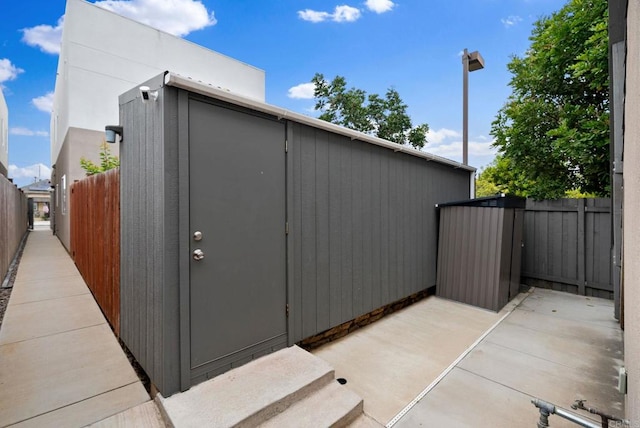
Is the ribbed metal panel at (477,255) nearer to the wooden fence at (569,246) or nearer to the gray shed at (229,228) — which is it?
the wooden fence at (569,246)

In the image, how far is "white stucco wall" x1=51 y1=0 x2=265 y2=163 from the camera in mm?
7953

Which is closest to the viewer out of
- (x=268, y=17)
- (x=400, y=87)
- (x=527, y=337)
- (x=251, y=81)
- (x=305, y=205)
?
(x=305, y=205)

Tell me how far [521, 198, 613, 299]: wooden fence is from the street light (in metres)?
1.63

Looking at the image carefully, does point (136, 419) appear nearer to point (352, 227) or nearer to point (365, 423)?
point (365, 423)

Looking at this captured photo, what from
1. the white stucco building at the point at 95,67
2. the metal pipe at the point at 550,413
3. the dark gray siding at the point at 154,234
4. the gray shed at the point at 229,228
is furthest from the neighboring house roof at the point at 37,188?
the metal pipe at the point at 550,413

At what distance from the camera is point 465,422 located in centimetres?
204

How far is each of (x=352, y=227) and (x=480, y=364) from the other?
A: 1.84 metres

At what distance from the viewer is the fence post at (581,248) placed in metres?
5.00

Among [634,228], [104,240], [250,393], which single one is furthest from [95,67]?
[634,228]

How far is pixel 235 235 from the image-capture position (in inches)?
91.4

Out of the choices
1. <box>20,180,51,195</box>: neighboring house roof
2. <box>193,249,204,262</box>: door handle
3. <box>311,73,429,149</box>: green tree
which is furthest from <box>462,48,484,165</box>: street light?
<box>20,180,51,195</box>: neighboring house roof

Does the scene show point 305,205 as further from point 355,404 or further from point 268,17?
point 268,17

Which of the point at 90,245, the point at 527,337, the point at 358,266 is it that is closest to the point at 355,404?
Result: the point at 358,266

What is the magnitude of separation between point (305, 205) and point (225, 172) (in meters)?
0.90
